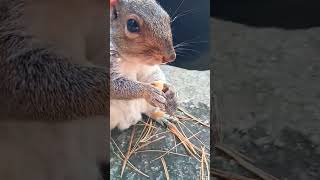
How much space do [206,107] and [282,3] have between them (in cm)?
50

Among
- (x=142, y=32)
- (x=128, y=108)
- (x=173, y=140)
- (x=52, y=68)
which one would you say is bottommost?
(x=173, y=140)

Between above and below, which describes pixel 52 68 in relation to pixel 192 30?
below

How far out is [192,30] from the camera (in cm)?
206

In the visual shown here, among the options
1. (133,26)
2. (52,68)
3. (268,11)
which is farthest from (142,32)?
(268,11)

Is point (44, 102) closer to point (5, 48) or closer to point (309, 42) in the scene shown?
point (5, 48)

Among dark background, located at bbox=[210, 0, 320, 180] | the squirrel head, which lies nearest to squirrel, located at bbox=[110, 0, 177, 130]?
the squirrel head

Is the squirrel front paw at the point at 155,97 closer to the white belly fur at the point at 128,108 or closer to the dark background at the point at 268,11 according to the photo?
the white belly fur at the point at 128,108

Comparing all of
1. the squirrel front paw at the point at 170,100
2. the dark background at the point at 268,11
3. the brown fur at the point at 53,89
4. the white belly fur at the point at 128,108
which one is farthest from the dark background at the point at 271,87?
the brown fur at the point at 53,89

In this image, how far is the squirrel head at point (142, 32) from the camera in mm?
2031

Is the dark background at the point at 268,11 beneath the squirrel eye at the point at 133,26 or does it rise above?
above

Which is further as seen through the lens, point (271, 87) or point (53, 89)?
point (271, 87)

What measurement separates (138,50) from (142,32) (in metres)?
0.07

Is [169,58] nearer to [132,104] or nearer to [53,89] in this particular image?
[132,104]

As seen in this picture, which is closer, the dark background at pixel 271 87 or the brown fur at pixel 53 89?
the brown fur at pixel 53 89
